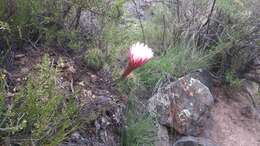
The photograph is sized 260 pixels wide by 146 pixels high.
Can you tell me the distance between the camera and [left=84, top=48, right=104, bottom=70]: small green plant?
3.07 m

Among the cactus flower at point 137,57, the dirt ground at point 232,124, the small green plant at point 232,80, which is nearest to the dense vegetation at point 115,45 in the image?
the small green plant at point 232,80

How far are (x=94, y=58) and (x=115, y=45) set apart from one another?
0.28m

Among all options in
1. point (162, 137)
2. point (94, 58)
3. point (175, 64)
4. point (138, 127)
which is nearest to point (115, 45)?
point (94, 58)

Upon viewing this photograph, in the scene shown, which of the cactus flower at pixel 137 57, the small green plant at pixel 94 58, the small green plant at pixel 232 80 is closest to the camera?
the cactus flower at pixel 137 57

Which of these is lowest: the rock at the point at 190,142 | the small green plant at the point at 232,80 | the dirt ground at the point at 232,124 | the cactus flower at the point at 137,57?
the rock at the point at 190,142

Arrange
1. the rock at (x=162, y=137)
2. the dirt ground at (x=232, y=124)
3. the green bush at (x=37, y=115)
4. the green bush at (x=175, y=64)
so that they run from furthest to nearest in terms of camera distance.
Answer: the dirt ground at (x=232, y=124)
the green bush at (x=175, y=64)
the rock at (x=162, y=137)
the green bush at (x=37, y=115)

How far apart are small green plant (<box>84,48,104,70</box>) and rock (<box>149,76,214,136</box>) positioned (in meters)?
0.67

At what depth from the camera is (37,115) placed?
2.22 metres

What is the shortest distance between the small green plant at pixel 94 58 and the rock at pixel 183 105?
2.20 feet

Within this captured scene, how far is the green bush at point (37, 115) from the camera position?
7.11 ft

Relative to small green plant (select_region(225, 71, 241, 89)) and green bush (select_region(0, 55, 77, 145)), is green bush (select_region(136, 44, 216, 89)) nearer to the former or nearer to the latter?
small green plant (select_region(225, 71, 241, 89))

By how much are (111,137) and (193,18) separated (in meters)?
2.07

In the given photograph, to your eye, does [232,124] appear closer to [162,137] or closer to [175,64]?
[175,64]

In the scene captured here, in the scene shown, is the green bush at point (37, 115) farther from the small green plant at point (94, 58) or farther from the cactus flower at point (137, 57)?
the small green plant at point (94, 58)
